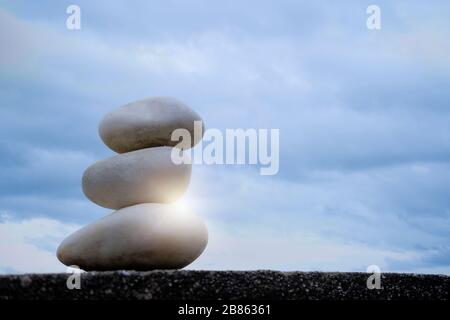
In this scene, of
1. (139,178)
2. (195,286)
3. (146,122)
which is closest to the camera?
(195,286)

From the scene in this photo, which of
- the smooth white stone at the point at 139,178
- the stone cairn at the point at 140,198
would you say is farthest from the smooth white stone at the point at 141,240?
the smooth white stone at the point at 139,178

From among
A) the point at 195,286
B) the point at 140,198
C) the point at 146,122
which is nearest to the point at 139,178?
the point at 140,198

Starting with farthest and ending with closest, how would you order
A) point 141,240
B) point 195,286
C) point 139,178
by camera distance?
1. point 139,178
2. point 141,240
3. point 195,286

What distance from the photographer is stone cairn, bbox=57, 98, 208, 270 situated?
6395 millimetres

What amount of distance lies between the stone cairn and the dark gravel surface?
0.81 meters

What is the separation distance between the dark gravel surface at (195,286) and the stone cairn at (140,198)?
81cm

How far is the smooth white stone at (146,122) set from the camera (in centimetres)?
684

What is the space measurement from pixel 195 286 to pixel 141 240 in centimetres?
95

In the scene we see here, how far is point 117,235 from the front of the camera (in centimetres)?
643

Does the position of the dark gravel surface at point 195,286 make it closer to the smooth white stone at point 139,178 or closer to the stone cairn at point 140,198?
the stone cairn at point 140,198

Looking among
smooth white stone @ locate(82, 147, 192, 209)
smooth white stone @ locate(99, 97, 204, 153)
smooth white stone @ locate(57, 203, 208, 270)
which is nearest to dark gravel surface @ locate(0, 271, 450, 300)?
smooth white stone @ locate(57, 203, 208, 270)

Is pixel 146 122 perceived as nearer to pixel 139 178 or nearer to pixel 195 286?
pixel 139 178

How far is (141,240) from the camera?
635 cm
